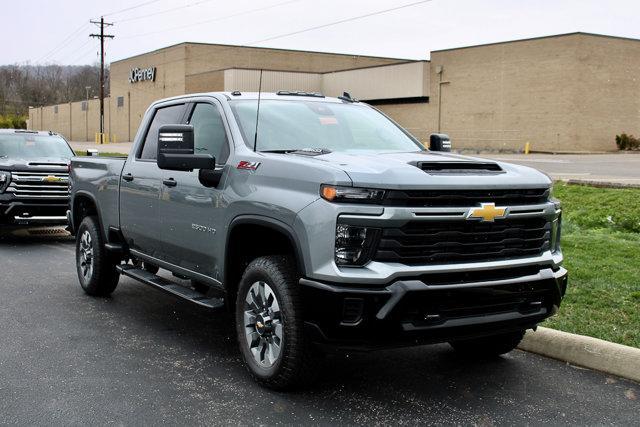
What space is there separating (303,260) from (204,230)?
136 cm

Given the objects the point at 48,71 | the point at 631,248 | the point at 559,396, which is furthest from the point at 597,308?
the point at 48,71

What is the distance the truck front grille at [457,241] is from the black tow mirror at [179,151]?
5.59 ft

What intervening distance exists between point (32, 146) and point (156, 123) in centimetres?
741

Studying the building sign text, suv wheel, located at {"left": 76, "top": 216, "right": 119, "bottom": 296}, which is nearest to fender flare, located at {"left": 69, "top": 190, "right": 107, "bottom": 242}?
suv wheel, located at {"left": 76, "top": 216, "right": 119, "bottom": 296}

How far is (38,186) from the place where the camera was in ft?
40.0

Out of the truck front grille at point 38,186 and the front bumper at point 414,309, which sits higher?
the truck front grille at point 38,186

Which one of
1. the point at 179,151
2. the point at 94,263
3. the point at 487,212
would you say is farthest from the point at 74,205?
the point at 487,212

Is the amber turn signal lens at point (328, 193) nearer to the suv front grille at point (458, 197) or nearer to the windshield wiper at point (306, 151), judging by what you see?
the suv front grille at point (458, 197)

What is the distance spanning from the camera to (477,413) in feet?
15.1

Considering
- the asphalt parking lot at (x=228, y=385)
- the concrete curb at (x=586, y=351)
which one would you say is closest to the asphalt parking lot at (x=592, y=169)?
the concrete curb at (x=586, y=351)

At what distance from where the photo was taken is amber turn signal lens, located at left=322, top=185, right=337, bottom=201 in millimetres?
4387

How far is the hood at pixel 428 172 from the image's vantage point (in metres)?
4.36

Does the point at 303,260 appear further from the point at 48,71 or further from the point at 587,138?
the point at 48,71

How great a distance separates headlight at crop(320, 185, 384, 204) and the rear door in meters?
2.36
